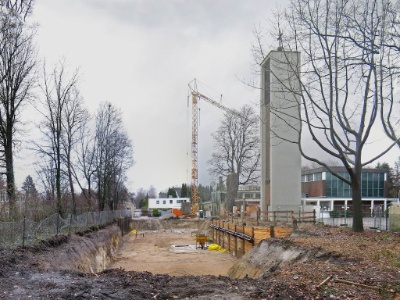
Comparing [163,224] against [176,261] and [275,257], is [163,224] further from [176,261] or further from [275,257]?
[275,257]

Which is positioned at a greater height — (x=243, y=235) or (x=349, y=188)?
(x=349, y=188)

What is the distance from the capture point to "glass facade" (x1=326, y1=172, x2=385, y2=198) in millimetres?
56344

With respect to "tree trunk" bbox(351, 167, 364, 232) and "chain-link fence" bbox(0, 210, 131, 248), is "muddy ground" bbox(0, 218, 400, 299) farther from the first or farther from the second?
"tree trunk" bbox(351, 167, 364, 232)

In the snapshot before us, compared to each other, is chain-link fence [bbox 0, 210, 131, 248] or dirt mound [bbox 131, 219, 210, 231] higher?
chain-link fence [bbox 0, 210, 131, 248]

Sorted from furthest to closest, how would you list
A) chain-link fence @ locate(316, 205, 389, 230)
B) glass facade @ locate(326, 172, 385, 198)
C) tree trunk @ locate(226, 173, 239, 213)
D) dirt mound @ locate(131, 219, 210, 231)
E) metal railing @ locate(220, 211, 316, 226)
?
dirt mound @ locate(131, 219, 210, 231) → glass facade @ locate(326, 172, 385, 198) → tree trunk @ locate(226, 173, 239, 213) → metal railing @ locate(220, 211, 316, 226) → chain-link fence @ locate(316, 205, 389, 230)

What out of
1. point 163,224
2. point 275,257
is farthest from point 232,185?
point 275,257

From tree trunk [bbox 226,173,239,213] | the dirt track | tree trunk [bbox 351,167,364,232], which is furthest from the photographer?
tree trunk [bbox 226,173,239,213]

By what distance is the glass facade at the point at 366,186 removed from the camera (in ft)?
185

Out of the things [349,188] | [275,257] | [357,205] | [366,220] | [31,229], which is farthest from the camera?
[349,188]

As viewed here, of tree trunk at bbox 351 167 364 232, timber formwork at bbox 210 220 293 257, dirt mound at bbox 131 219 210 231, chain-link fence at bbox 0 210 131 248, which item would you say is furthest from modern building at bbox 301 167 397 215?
chain-link fence at bbox 0 210 131 248

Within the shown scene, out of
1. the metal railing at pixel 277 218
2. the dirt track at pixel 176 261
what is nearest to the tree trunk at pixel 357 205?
the metal railing at pixel 277 218

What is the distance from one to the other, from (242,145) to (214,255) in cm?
2494

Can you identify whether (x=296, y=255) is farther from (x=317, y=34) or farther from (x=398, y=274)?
(x=317, y=34)

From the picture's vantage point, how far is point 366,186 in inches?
2218
